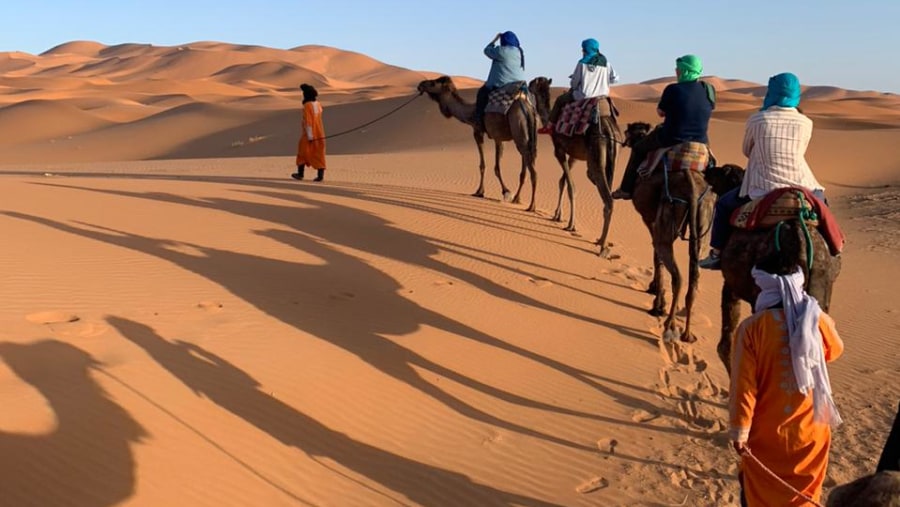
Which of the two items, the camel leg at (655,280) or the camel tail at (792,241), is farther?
the camel leg at (655,280)

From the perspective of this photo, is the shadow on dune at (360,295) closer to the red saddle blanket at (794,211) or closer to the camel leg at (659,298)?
the camel leg at (659,298)

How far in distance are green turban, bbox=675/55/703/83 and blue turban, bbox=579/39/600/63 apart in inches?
135

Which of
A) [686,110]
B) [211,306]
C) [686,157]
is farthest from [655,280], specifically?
[211,306]

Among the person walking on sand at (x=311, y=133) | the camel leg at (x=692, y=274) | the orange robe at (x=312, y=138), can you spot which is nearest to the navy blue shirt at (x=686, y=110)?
the camel leg at (x=692, y=274)

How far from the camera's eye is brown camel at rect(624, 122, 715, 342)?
8.07 meters

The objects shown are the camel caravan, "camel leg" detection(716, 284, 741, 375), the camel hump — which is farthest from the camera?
"camel leg" detection(716, 284, 741, 375)

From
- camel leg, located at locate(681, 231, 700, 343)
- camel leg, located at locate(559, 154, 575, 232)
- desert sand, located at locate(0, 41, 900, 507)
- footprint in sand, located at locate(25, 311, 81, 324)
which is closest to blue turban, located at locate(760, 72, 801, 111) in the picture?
camel leg, located at locate(681, 231, 700, 343)

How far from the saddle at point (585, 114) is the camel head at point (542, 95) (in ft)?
6.17

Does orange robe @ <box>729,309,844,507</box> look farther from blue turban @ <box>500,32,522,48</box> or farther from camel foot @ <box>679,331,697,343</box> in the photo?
blue turban @ <box>500,32,522,48</box>

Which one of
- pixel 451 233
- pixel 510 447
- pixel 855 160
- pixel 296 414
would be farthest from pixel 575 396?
pixel 855 160

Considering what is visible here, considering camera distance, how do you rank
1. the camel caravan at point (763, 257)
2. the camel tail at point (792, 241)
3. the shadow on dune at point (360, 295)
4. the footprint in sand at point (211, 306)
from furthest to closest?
1. the footprint in sand at point (211, 306)
2. the shadow on dune at point (360, 295)
3. the camel tail at point (792, 241)
4. the camel caravan at point (763, 257)

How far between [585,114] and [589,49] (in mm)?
952

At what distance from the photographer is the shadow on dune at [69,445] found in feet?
15.5

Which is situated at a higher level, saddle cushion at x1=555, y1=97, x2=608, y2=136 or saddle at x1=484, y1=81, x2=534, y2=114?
saddle at x1=484, y1=81, x2=534, y2=114
